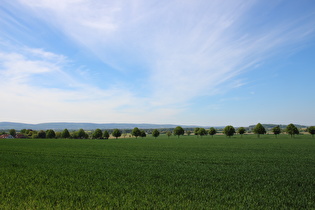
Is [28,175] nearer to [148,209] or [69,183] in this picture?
[69,183]

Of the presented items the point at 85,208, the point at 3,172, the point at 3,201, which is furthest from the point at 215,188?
the point at 3,172

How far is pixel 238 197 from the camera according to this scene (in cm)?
1104

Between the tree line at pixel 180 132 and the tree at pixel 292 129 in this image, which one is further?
the tree line at pixel 180 132

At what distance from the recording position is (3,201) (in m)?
10.3

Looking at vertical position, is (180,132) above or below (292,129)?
below

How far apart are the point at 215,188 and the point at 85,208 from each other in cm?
835

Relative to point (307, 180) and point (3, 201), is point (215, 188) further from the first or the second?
point (3, 201)

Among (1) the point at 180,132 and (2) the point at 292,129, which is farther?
(1) the point at 180,132

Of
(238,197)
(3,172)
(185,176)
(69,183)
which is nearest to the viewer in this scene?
(238,197)

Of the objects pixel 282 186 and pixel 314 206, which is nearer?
pixel 314 206

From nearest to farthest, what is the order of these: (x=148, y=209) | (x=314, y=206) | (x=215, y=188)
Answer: (x=148, y=209), (x=314, y=206), (x=215, y=188)

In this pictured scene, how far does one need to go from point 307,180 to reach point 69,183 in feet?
61.4

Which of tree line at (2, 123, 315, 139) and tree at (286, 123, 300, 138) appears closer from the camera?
tree at (286, 123, 300, 138)

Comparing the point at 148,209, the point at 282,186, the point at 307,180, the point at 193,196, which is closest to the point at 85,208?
the point at 148,209
